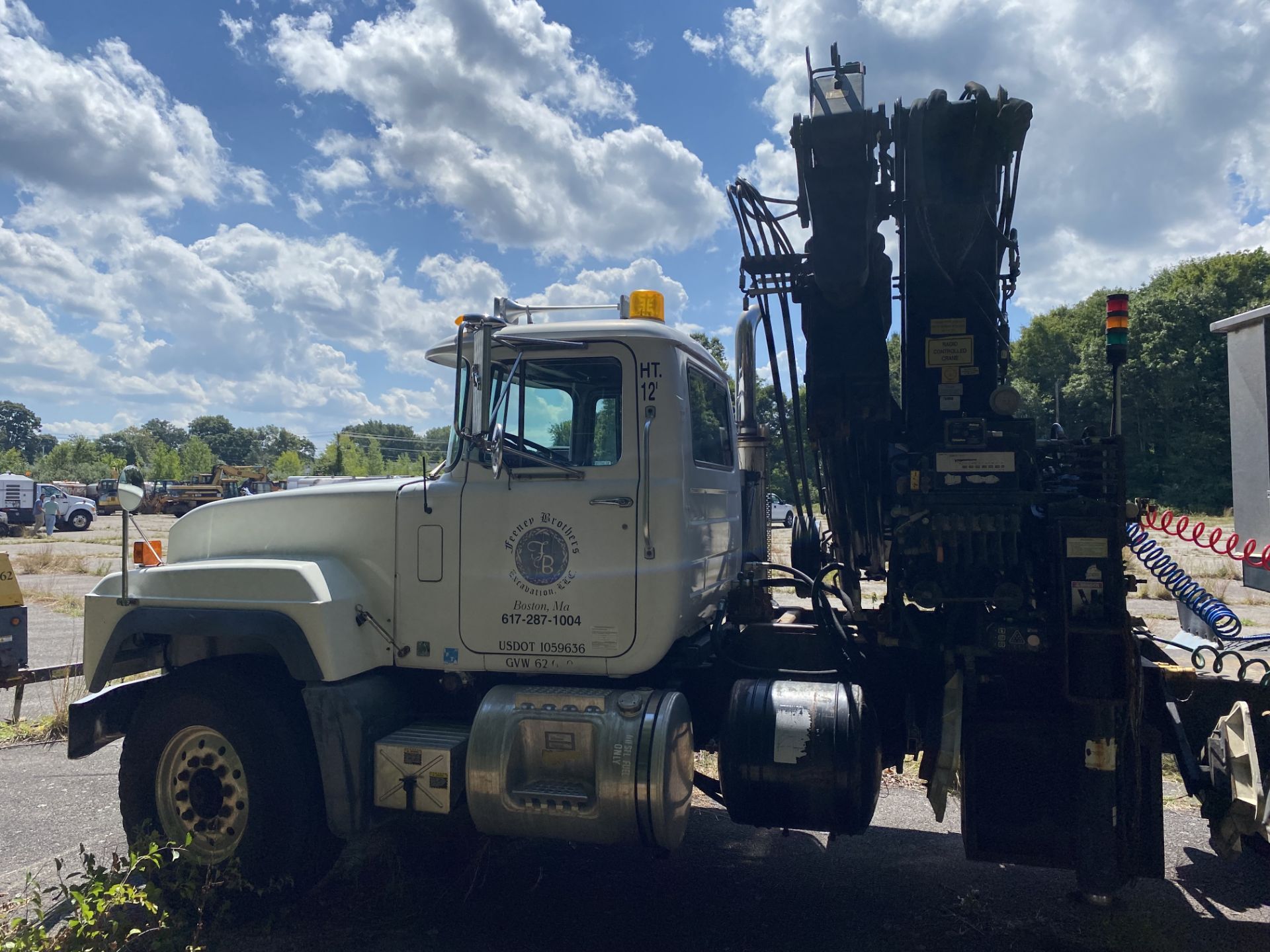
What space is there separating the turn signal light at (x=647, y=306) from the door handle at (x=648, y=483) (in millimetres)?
596

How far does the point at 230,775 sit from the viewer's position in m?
4.32

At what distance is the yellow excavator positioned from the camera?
50.4 metres

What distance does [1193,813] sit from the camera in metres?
5.53

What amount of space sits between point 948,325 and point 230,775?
4242 mm

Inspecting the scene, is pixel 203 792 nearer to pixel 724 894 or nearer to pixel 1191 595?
pixel 724 894

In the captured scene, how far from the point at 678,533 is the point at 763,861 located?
217 cm

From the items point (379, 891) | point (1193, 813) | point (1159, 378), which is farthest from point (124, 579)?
point (1159, 378)

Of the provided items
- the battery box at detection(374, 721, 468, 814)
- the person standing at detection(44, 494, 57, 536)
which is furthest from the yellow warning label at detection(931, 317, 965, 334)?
the person standing at detection(44, 494, 57, 536)

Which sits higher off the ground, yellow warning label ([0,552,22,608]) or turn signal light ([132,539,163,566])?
turn signal light ([132,539,163,566])

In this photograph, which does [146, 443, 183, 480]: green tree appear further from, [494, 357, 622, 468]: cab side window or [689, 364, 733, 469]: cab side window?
[494, 357, 622, 468]: cab side window

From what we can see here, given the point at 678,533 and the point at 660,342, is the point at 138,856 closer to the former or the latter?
the point at 678,533

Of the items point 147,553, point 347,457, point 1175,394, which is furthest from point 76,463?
point 147,553

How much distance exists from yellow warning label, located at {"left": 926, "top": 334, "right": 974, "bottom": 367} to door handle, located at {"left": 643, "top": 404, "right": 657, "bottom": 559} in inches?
55.8

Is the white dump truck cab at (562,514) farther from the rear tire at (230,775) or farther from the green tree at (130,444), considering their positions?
the green tree at (130,444)
